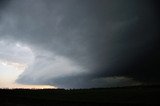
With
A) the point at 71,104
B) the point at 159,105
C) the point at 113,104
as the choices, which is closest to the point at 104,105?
the point at 113,104

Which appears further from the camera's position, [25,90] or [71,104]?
[25,90]

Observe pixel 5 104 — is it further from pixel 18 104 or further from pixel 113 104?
pixel 113 104

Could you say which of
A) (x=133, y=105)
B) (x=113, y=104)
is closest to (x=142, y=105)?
(x=133, y=105)

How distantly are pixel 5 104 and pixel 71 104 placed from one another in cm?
2983

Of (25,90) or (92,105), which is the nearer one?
(92,105)

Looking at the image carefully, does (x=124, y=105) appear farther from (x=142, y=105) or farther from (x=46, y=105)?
(x=46, y=105)

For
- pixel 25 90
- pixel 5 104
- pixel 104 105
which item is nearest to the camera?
pixel 5 104

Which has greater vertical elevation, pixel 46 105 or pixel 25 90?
pixel 25 90

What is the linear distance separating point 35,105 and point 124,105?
129ft

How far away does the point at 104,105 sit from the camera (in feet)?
427

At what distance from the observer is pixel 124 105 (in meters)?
126

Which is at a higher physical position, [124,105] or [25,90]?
[25,90]

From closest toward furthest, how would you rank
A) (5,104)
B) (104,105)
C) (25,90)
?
1. (5,104)
2. (104,105)
3. (25,90)

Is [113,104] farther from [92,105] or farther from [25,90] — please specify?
[25,90]
